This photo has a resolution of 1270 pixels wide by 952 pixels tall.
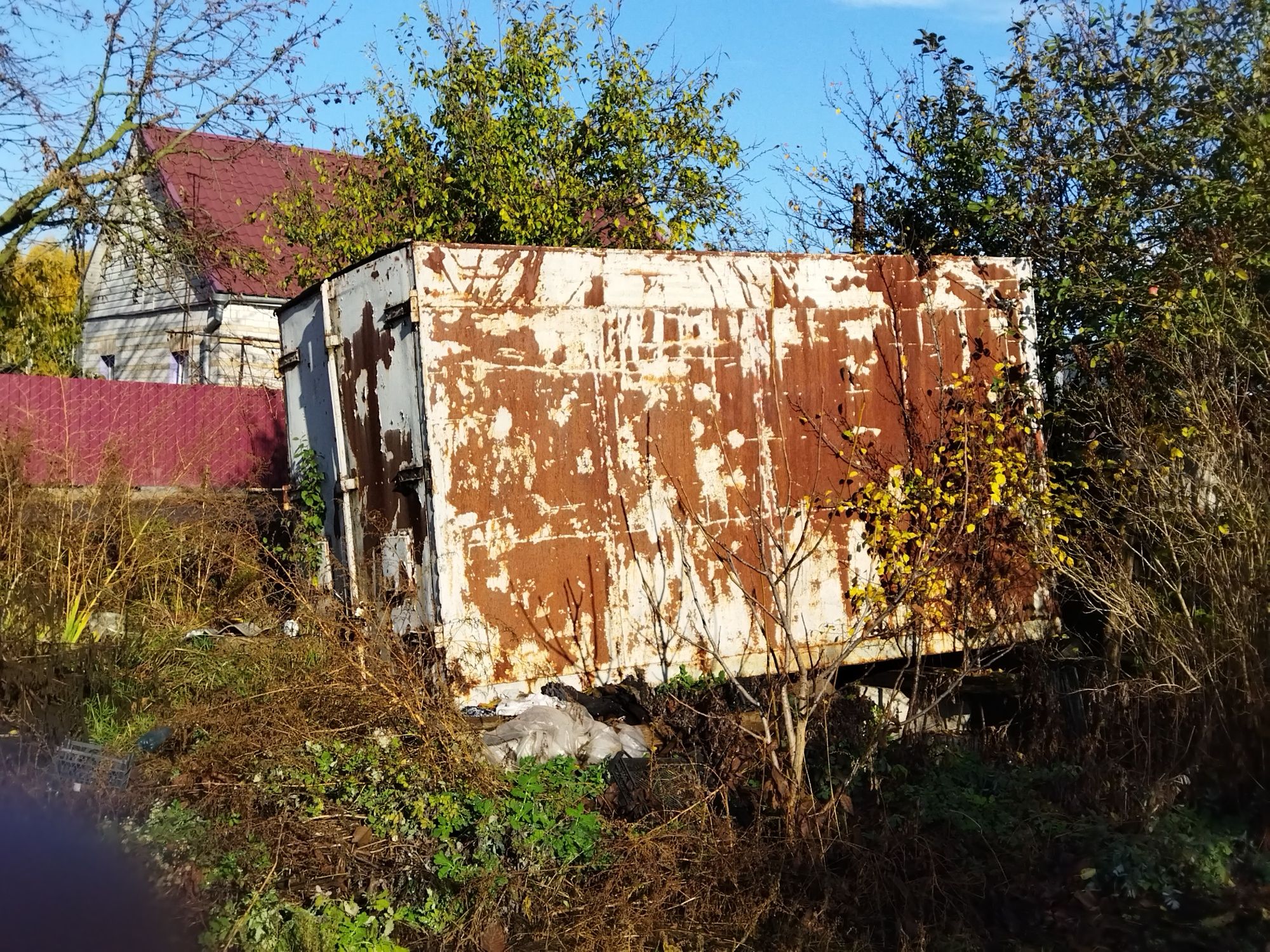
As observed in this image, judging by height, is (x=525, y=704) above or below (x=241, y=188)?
below

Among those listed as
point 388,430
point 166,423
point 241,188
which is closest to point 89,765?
point 388,430

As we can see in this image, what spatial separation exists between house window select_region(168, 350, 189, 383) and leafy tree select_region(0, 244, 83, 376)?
4.94ft

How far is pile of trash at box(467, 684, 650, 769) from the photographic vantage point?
5496 millimetres

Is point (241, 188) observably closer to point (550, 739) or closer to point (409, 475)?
point (409, 475)

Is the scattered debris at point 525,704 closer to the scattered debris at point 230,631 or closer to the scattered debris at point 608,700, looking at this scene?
the scattered debris at point 608,700

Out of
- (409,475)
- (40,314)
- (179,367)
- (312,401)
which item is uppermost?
(40,314)

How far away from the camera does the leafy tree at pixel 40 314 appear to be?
17.9m

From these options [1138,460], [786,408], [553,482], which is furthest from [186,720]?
[1138,460]

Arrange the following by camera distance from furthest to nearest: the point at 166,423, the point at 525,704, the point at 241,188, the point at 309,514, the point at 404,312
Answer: the point at 241,188
the point at 166,423
the point at 309,514
the point at 404,312
the point at 525,704

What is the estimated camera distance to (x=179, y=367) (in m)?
18.5

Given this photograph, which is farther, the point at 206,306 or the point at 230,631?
the point at 206,306

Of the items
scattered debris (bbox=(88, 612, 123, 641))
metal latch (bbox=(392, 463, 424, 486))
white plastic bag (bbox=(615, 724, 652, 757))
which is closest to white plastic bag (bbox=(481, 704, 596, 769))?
white plastic bag (bbox=(615, 724, 652, 757))

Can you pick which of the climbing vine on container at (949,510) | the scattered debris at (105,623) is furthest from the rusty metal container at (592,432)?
the scattered debris at (105,623)

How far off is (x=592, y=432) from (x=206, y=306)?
1325 centimetres
